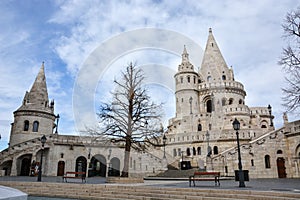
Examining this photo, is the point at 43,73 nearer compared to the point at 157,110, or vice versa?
the point at 157,110

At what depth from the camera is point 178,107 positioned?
45.6 metres

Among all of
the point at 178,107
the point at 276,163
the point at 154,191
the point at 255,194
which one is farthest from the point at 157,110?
the point at 178,107

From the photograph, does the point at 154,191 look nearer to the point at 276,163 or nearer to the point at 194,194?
the point at 194,194

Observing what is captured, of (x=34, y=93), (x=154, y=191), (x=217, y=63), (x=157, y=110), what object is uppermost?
(x=217, y=63)

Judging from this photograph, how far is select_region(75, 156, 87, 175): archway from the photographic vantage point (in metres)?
30.0

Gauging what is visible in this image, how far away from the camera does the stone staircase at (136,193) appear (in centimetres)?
818

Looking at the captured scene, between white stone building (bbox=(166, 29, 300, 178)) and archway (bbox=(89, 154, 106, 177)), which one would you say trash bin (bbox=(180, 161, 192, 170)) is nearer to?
white stone building (bbox=(166, 29, 300, 178))

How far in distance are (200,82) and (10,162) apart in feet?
116

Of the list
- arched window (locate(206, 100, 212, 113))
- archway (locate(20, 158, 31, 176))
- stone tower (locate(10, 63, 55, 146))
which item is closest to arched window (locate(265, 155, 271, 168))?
arched window (locate(206, 100, 212, 113))

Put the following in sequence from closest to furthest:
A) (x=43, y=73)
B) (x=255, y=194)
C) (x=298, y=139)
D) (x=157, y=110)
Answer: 1. (x=255, y=194)
2. (x=157, y=110)
3. (x=298, y=139)
4. (x=43, y=73)

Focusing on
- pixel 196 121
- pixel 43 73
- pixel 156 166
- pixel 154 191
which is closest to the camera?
pixel 154 191

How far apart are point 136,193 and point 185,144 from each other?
74.3ft

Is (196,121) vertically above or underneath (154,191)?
above

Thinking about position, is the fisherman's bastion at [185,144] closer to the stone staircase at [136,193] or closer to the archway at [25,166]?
the archway at [25,166]
